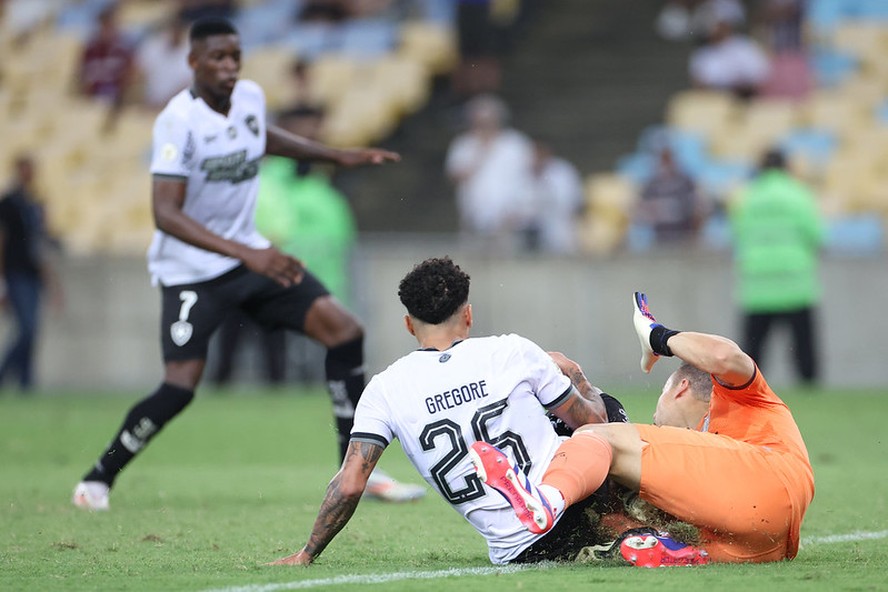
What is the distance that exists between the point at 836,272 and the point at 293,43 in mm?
8805

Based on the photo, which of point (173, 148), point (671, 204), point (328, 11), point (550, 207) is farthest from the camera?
point (328, 11)

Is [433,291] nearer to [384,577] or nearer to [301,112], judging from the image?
[384,577]

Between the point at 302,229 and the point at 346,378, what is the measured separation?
8.83 m

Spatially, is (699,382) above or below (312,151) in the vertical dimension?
below

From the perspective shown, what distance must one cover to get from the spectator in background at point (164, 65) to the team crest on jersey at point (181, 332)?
13.0m

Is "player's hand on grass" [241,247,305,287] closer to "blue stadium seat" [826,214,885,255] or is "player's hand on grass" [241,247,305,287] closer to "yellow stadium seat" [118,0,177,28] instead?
"blue stadium seat" [826,214,885,255]

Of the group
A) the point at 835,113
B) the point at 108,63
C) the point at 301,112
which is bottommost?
the point at 835,113

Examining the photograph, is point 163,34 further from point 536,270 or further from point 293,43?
point 536,270

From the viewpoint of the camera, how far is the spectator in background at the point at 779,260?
15.3 metres

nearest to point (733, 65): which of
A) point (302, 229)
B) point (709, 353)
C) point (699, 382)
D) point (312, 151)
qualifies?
point (302, 229)

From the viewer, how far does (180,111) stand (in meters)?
8.49

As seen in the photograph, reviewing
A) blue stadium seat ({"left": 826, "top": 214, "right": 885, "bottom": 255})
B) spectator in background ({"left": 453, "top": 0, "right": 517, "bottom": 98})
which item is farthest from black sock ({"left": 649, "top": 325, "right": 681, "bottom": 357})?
spectator in background ({"left": 453, "top": 0, "right": 517, "bottom": 98})

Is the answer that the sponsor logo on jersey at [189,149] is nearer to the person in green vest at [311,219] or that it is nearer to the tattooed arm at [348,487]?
the tattooed arm at [348,487]

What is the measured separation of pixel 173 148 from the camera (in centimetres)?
838
